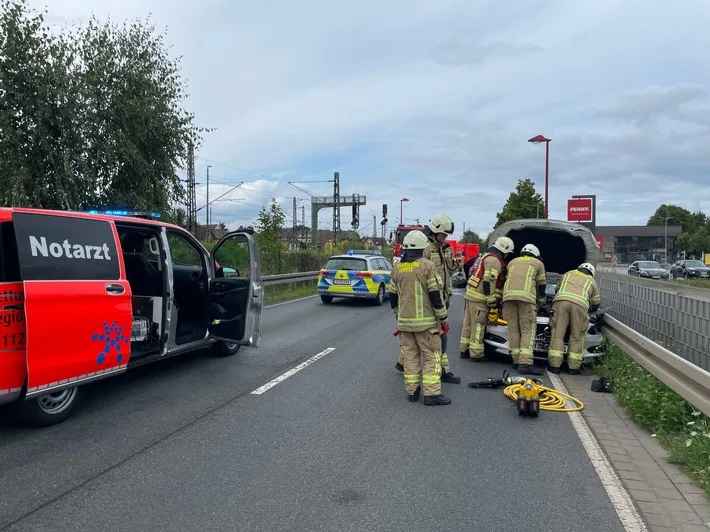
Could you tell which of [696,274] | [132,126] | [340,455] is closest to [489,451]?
[340,455]

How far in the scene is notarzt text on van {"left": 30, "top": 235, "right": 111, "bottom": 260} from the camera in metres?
4.63

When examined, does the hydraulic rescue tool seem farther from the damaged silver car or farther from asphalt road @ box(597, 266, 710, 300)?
asphalt road @ box(597, 266, 710, 300)

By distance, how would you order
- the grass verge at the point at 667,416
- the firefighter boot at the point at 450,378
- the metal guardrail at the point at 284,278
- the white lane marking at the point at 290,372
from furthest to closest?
the metal guardrail at the point at 284,278, the firefighter boot at the point at 450,378, the white lane marking at the point at 290,372, the grass verge at the point at 667,416

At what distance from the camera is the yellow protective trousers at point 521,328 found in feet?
24.8

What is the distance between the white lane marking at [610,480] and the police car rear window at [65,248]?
14.8 feet

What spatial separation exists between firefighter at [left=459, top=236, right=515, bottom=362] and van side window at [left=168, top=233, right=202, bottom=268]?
3.90m

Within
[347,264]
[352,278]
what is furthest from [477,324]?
[347,264]

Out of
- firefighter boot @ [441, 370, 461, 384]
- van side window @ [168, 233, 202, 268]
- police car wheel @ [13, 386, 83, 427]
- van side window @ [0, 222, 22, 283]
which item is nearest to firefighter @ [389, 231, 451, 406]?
firefighter boot @ [441, 370, 461, 384]

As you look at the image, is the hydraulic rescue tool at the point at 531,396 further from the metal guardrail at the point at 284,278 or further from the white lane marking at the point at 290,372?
the metal guardrail at the point at 284,278

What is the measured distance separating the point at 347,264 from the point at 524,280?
9.01 metres

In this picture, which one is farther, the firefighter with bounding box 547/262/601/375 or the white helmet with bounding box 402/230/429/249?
the firefighter with bounding box 547/262/601/375

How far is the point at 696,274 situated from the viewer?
132ft

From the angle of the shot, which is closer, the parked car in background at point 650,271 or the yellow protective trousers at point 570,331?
the yellow protective trousers at point 570,331

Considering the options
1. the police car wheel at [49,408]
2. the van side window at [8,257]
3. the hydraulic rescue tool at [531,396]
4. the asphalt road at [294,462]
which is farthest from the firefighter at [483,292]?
the van side window at [8,257]
